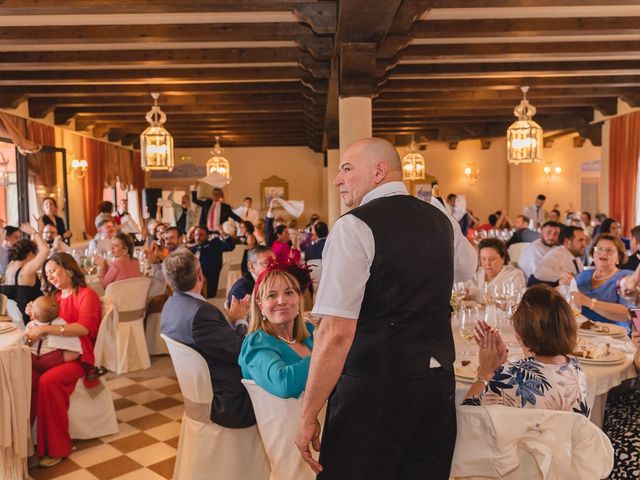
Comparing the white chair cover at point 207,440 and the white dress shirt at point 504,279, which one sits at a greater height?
the white dress shirt at point 504,279

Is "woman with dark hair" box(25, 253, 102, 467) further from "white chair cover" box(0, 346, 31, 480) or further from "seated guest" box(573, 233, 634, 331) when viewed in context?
"seated guest" box(573, 233, 634, 331)

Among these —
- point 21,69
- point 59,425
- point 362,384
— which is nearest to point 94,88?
point 21,69

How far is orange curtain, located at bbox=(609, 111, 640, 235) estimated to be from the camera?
1056cm

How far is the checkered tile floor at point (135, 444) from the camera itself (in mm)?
3514

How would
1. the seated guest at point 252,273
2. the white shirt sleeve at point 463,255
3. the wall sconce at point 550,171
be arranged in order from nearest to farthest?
the white shirt sleeve at point 463,255, the seated guest at point 252,273, the wall sconce at point 550,171

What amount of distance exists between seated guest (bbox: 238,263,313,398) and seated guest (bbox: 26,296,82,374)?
1664mm

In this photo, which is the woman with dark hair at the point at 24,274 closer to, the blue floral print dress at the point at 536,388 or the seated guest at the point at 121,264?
the seated guest at the point at 121,264

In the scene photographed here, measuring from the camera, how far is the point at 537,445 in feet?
5.70

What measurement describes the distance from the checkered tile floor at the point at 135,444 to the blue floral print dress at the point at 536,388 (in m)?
2.14

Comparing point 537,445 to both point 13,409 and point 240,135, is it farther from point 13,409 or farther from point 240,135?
point 240,135

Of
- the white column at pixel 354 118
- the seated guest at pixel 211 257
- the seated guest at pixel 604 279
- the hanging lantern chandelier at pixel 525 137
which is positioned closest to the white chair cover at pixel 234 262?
the seated guest at pixel 211 257

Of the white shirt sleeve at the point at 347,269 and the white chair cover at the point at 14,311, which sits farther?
the white chair cover at the point at 14,311

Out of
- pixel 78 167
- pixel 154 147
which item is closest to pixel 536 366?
pixel 154 147

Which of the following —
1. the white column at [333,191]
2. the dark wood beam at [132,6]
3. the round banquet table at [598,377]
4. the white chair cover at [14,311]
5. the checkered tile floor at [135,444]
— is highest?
the dark wood beam at [132,6]
